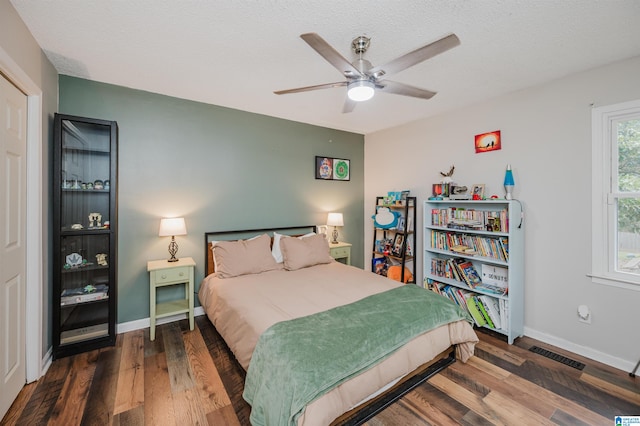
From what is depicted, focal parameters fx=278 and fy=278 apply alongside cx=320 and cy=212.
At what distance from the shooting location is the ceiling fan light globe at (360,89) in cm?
183

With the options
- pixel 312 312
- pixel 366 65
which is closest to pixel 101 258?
pixel 312 312

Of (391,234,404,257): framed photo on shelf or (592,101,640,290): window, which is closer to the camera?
(592,101,640,290): window

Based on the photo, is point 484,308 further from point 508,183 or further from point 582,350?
point 508,183

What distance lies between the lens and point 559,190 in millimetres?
2652

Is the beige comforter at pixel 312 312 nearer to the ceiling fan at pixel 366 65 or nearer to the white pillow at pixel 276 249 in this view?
the white pillow at pixel 276 249

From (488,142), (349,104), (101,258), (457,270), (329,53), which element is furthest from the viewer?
(457,270)

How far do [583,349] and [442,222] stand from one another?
66.4 inches

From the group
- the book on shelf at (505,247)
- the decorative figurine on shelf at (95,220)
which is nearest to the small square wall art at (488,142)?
the book on shelf at (505,247)

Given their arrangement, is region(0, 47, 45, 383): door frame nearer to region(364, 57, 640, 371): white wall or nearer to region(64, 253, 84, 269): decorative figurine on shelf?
region(64, 253, 84, 269): decorative figurine on shelf

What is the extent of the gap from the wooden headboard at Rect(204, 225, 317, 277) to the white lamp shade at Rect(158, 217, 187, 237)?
16.4 inches

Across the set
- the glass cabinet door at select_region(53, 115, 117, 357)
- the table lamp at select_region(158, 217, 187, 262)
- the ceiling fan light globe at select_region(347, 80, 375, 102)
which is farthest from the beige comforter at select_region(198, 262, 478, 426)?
the ceiling fan light globe at select_region(347, 80, 375, 102)

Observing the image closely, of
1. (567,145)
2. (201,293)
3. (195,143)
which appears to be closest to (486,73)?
(567,145)

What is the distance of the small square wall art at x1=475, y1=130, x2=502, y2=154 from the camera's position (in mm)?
3084

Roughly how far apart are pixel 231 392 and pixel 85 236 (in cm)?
194
